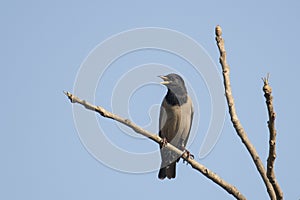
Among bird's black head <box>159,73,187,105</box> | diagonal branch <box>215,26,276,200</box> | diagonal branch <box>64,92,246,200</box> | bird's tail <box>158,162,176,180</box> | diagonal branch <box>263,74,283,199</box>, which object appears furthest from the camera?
bird's tail <box>158,162,176,180</box>

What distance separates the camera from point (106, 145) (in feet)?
20.6

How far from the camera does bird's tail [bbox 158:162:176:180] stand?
9609 mm

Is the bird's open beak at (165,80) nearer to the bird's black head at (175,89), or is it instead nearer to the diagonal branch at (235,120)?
the bird's black head at (175,89)

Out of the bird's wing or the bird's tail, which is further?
the bird's tail

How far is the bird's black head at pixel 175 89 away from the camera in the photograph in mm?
9375

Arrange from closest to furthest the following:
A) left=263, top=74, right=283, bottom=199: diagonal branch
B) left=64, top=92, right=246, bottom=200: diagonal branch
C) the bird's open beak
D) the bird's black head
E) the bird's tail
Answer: left=263, top=74, right=283, bottom=199: diagonal branch < left=64, top=92, right=246, bottom=200: diagonal branch < the bird's open beak < the bird's black head < the bird's tail

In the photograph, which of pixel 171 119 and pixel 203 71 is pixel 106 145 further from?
pixel 171 119

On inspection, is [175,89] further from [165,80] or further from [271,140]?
[271,140]

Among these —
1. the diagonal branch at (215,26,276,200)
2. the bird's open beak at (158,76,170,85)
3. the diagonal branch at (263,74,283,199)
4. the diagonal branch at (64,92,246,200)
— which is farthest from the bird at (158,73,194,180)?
the diagonal branch at (263,74,283,199)

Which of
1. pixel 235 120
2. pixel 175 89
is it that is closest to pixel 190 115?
pixel 175 89

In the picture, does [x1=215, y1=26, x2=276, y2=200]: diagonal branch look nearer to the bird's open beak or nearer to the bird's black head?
the bird's open beak

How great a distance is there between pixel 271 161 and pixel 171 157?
6064mm

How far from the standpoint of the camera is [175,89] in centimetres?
945

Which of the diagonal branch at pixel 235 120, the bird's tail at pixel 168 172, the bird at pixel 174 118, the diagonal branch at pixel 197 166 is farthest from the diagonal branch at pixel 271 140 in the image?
the bird's tail at pixel 168 172
